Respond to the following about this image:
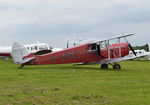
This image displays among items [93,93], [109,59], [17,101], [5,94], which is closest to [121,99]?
[93,93]

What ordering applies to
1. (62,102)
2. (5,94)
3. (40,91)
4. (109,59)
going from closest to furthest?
(62,102), (5,94), (40,91), (109,59)

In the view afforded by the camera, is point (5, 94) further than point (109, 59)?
No

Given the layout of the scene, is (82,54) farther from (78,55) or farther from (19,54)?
(19,54)

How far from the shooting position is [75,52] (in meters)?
25.2

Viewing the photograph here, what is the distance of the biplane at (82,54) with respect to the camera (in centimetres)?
2500

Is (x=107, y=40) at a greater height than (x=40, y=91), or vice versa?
(x=107, y=40)

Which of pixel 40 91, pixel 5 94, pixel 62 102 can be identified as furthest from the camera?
pixel 40 91

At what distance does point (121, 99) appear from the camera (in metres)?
9.45

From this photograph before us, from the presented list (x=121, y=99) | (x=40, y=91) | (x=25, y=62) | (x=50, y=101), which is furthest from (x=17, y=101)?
(x=25, y=62)

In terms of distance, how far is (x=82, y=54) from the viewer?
25359 mm

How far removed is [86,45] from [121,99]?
1624cm

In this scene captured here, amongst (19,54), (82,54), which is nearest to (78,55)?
(82,54)

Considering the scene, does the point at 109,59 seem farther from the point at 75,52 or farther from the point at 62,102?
the point at 62,102

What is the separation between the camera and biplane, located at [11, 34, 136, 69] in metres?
25.0
